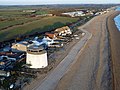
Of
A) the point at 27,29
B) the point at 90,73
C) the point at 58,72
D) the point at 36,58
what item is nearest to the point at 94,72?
the point at 90,73

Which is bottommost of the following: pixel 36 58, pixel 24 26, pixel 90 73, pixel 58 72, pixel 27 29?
pixel 24 26

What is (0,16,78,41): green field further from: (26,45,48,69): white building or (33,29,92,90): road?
(26,45,48,69): white building

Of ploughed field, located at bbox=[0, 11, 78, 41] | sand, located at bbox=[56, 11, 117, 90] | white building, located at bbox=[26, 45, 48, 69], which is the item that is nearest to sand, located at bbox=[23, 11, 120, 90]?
sand, located at bbox=[56, 11, 117, 90]

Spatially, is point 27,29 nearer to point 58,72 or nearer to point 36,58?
point 36,58

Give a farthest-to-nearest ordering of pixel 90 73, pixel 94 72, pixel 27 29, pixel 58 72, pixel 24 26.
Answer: pixel 24 26
pixel 27 29
pixel 58 72
pixel 94 72
pixel 90 73

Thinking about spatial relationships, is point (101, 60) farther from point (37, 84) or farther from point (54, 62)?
point (37, 84)

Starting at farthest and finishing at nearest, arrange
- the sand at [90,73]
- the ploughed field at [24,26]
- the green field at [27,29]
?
1. the ploughed field at [24,26]
2. the green field at [27,29]
3. the sand at [90,73]

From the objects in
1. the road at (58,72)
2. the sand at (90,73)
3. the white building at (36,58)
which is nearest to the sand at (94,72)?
the sand at (90,73)

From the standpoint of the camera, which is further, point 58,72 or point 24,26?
point 24,26

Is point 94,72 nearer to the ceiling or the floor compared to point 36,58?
nearer to the floor

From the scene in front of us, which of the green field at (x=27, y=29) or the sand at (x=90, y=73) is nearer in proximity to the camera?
the sand at (x=90, y=73)

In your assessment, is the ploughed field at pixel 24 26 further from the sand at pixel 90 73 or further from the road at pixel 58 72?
the sand at pixel 90 73
